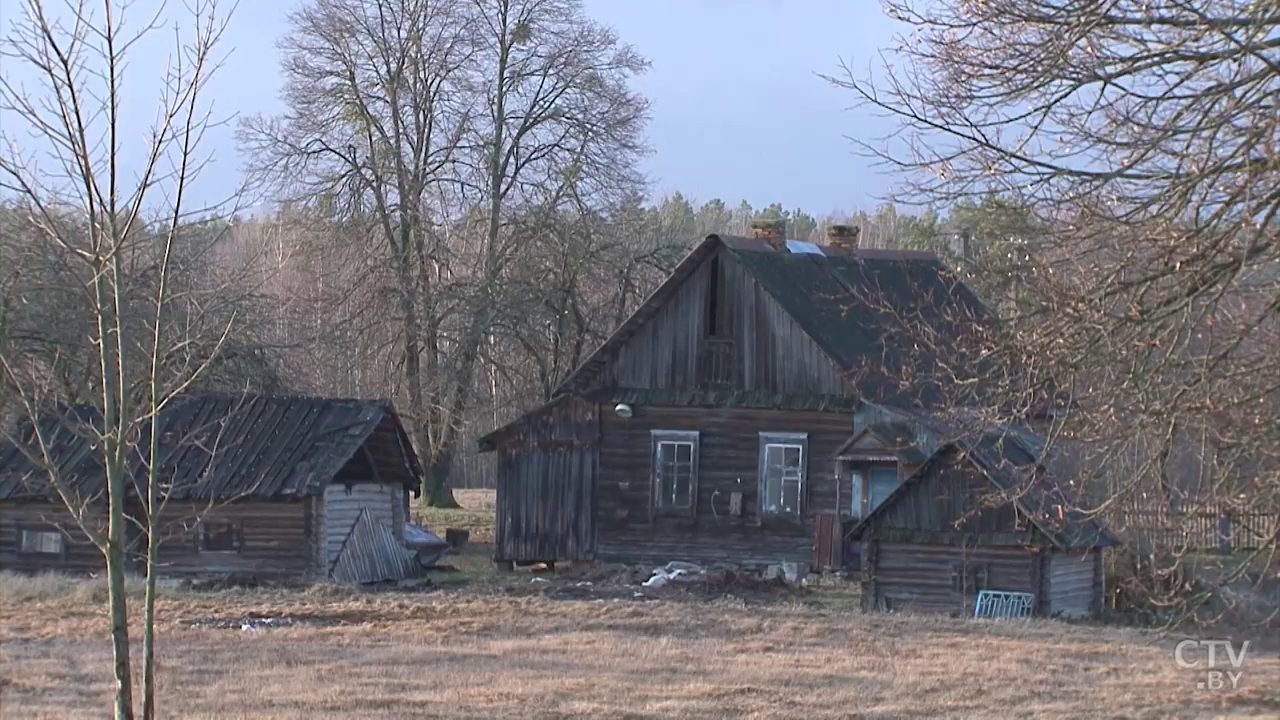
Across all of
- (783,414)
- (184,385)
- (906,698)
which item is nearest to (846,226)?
(783,414)

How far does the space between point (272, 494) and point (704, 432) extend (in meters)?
8.20

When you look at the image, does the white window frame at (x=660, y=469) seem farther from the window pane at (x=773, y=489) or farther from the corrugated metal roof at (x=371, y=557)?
the corrugated metal roof at (x=371, y=557)

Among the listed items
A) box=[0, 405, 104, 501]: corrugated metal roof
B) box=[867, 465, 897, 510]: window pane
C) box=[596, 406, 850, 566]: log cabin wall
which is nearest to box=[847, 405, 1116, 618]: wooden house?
box=[867, 465, 897, 510]: window pane

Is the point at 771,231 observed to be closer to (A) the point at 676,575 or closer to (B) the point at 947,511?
(A) the point at 676,575

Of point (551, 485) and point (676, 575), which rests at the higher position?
point (551, 485)

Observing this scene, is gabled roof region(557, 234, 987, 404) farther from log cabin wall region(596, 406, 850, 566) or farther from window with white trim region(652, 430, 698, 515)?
window with white trim region(652, 430, 698, 515)

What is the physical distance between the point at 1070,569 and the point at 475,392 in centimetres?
2105

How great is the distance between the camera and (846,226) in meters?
35.2

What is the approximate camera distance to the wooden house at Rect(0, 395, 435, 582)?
91.4 feet

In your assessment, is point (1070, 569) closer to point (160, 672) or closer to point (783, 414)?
point (783, 414)

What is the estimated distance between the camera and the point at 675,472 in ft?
101

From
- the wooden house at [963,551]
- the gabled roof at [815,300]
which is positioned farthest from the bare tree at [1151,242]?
the gabled roof at [815,300]

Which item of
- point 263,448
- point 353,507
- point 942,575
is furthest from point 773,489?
point 263,448

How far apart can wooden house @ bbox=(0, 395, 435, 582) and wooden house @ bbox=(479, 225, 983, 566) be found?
9.08ft
